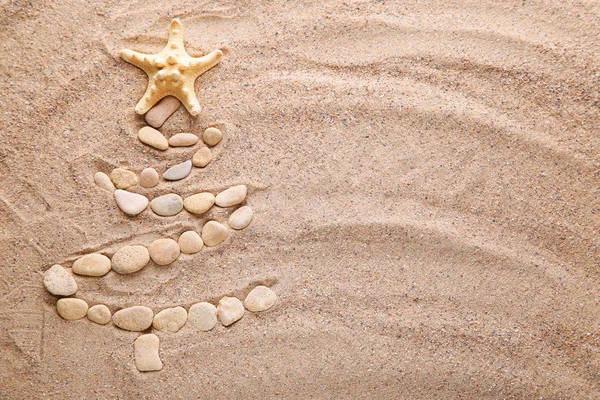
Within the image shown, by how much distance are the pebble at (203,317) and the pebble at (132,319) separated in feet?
0.55

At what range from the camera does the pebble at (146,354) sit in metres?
1.85

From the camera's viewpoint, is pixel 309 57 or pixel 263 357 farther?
pixel 309 57

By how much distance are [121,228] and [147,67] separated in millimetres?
618

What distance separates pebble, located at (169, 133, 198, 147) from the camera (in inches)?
77.1

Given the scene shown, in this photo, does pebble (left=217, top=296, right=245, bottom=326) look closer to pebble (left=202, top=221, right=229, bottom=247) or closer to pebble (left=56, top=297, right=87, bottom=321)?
pebble (left=202, top=221, right=229, bottom=247)

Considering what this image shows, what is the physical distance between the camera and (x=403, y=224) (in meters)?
1.95

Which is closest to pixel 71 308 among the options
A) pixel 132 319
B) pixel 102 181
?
pixel 132 319

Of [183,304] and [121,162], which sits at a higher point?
[121,162]

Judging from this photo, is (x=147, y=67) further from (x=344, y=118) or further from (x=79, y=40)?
(x=344, y=118)

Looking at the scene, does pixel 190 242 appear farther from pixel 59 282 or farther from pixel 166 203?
pixel 59 282

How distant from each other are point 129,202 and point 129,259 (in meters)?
0.21

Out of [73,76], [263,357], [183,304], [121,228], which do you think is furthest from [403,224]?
[73,76]

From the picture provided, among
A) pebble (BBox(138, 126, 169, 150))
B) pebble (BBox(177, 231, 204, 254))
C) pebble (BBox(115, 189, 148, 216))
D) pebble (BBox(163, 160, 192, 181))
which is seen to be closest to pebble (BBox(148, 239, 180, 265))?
pebble (BBox(177, 231, 204, 254))

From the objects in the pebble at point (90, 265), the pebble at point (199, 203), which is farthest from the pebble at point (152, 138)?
the pebble at point (90, 265)
